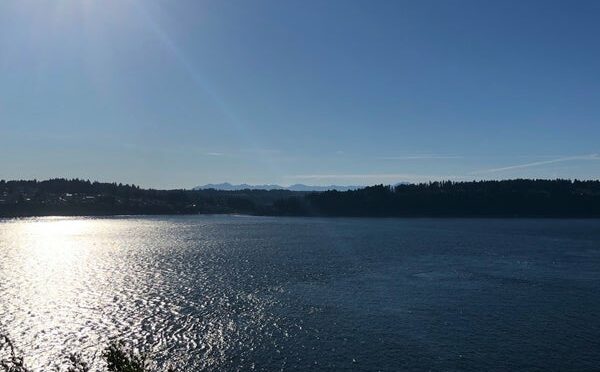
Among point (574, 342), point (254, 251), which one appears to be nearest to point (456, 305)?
point (574, 342)

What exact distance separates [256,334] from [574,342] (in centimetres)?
3342

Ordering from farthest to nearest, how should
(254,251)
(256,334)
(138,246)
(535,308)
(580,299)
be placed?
1. (138,246)
2. (254,251)
3. (580,299)
4. (535,308)
5. (256,334)

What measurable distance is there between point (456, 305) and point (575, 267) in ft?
151

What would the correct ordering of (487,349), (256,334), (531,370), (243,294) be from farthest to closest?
(243,294) → (256,334) → (487,349) → (531,370)

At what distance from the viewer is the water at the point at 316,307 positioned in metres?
47.2

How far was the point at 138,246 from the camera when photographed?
14325 cm

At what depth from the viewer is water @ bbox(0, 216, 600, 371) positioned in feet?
155

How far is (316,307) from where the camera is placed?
6594cm

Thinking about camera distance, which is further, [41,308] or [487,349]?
[41,308]

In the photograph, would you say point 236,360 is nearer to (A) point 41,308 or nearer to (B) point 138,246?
(A) point 41,308

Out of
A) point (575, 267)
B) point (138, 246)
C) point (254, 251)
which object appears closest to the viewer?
point (575, 267)

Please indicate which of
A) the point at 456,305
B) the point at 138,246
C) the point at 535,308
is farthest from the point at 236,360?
the point at 138,246

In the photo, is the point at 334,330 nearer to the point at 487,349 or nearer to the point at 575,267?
the point at 487,349

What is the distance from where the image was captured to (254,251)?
12862 centimetres
